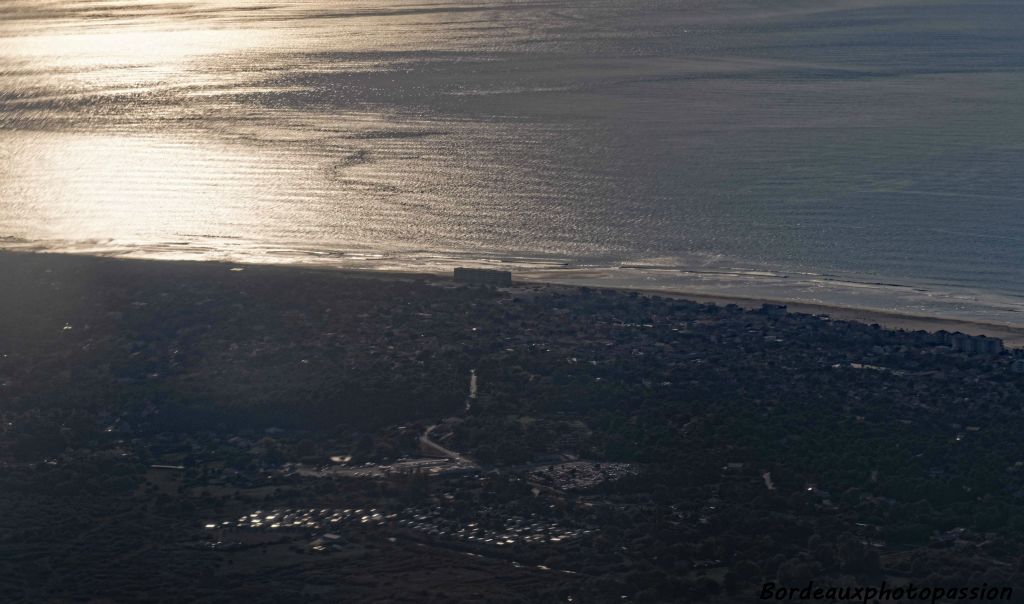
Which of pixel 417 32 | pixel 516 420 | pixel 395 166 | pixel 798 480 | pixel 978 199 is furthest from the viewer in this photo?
pixel 417 32

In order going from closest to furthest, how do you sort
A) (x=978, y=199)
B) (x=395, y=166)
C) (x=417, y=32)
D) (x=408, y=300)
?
(x=408, y=300), (x=978, y=199), (x=395, y=166), (x=417, y=32)

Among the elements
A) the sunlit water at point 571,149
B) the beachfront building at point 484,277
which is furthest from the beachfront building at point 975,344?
the beachfront building at point 484,277

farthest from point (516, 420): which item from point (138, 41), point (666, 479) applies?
point (138, 41)

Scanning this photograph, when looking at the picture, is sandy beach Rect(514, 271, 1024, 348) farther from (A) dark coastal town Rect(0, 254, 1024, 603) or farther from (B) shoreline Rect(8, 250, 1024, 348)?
(A) dark coastal town Rect(0, 254, 1024, 603)

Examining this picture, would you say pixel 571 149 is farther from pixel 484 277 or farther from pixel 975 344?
pixel 975 344

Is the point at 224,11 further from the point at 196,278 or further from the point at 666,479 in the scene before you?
the point at 666,479

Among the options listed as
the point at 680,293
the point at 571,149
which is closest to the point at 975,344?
the point at 680,293

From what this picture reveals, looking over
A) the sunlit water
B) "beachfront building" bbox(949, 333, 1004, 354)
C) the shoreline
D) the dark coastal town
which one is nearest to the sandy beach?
the shoreline

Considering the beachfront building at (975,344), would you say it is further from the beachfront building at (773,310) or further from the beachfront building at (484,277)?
the beachfront building at (484,277)
